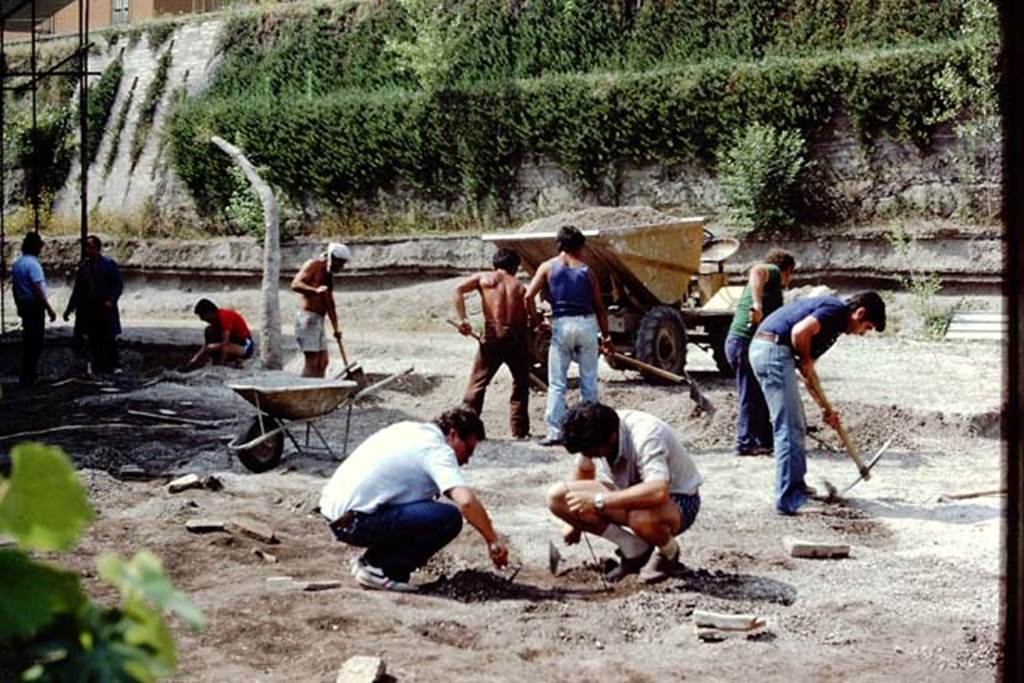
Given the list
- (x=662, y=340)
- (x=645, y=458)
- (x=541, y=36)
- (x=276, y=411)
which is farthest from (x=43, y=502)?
(x=541, y=36)

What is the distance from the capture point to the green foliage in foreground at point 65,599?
3.74 feet

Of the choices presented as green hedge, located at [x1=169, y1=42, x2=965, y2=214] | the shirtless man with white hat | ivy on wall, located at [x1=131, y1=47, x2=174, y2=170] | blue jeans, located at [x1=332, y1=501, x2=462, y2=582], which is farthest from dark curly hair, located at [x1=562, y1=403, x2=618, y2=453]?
ivy on wall, located at [x1=131, y1=47, x2=174, y2=170]

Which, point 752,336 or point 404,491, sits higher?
point 752,336

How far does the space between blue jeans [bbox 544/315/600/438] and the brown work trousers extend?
0.96ft

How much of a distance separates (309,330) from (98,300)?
14.6ft

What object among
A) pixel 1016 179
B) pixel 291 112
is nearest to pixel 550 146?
pixel 291 112

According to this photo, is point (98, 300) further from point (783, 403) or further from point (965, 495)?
point (965, 495)

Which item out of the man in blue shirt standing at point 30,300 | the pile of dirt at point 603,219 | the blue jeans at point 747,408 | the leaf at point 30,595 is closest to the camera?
the leaf at point 30,595

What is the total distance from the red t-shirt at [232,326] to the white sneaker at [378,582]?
32.1 ft

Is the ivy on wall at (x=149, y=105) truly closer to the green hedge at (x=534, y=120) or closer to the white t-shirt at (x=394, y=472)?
the green hedge at (x=534, y=120)

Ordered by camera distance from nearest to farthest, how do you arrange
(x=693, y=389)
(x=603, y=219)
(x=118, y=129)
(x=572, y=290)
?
1. (x=572, y=290)
2. (x=693, y=389)
3. (x=603, y=219)
4. (x=118, y=129)

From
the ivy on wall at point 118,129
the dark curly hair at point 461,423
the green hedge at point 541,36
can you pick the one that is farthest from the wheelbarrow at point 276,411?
the ivy on wall at point 118,129

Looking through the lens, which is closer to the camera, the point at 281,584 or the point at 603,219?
the point at 281,584

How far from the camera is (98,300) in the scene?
646 inches
